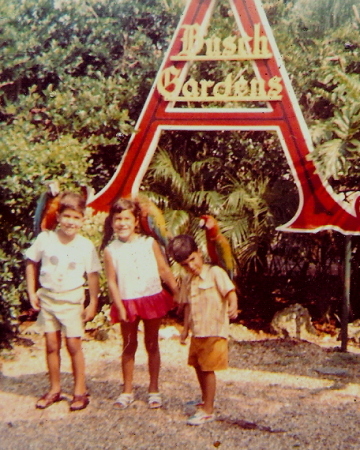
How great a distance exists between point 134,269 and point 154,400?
36.1 inches

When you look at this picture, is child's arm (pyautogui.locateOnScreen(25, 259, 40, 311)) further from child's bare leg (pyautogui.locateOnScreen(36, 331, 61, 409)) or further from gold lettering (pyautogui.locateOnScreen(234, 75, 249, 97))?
gold lettering (pyautogui.locateOnScreen(234, 75, 249, 97))

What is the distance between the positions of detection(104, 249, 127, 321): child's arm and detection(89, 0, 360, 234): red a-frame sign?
2007 mm

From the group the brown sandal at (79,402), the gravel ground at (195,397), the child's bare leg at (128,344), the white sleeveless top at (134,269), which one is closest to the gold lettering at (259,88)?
the white sleeveless top at (134,269)

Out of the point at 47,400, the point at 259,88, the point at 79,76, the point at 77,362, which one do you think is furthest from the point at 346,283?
the point at 79,76

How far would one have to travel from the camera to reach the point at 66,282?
411cm

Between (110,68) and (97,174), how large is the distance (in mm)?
1310

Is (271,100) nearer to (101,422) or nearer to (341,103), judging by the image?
(341,103)

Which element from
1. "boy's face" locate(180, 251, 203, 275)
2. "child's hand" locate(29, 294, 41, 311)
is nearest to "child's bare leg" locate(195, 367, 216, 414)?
"boy's face" locate(180, 251, 203, 275)

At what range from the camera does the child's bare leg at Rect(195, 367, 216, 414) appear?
3.84 metres

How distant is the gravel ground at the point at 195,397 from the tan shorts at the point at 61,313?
553 mm

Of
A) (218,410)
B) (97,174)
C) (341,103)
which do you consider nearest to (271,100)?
(341,103)

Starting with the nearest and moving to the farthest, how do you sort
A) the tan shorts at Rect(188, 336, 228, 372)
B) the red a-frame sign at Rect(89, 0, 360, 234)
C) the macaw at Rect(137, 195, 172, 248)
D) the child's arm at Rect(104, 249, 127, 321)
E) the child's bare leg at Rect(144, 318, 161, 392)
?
1. the tan shorts at Rect(188, 336, 228, 372)
2. the child's arm at Rect(104, 249, 127, 321)
3. the child's bare leg at Rect(144, 318, 161, 392)
4. the macaw at Rect(137, 195, 172, 248)
5. the red a-frame sign at Rect(89, 0, 360, 234)

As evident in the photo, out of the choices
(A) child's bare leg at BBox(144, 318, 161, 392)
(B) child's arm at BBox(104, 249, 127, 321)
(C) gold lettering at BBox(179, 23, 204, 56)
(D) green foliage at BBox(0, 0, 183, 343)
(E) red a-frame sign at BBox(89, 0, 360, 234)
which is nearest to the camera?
(B) child's arm at BBox(104, 249, 127, 321)

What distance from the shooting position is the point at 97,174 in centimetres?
668
